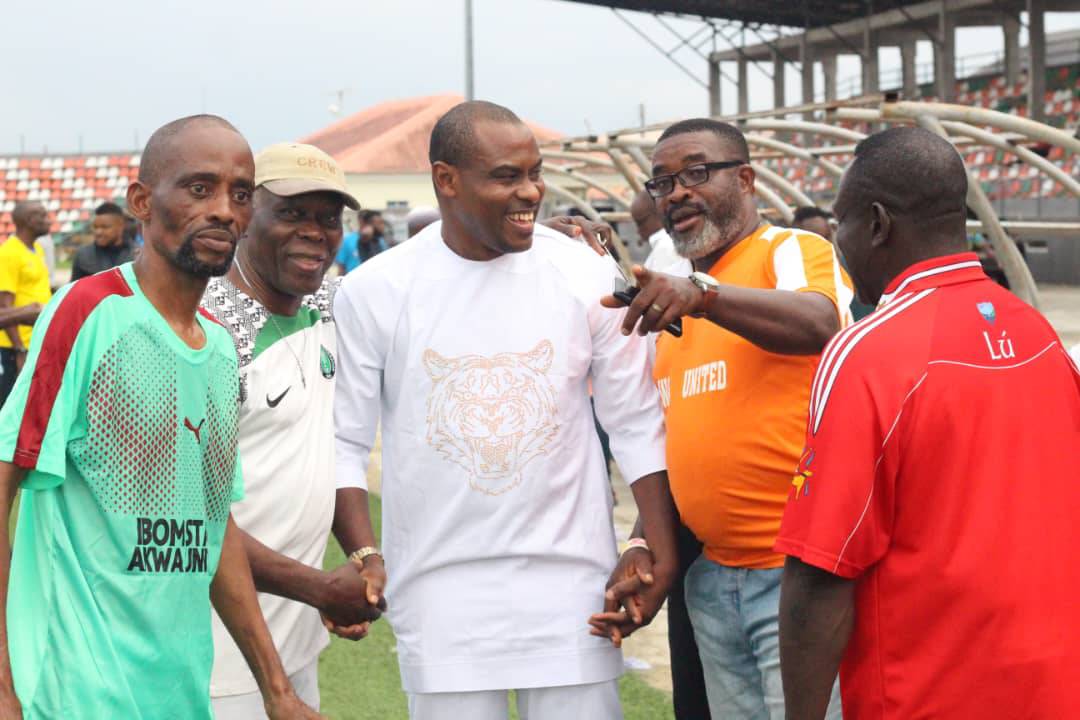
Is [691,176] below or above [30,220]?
below

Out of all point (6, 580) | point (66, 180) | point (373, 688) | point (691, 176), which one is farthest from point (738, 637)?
point (66, 180)

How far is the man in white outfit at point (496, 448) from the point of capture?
302 cm

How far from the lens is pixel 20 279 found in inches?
383

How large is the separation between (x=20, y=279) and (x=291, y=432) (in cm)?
730

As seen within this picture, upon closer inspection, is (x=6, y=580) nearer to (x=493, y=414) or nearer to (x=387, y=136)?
(x=493, y=414)

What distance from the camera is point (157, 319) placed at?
8.34 ft

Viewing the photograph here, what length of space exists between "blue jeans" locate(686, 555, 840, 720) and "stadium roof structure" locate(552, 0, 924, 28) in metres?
31.7

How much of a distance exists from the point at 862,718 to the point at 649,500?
87cm

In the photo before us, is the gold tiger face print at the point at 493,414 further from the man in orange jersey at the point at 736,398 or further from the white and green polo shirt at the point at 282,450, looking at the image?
the white and green polo shirt at the point at 282,450

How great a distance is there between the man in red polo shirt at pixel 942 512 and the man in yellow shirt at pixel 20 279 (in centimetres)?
837

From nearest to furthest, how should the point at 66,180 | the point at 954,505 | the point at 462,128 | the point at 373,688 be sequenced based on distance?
the point at 954,505 < the point at 462,128 < the point at 373,688 < the point at 66,180

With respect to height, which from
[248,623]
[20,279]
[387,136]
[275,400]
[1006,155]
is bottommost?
[248,623]

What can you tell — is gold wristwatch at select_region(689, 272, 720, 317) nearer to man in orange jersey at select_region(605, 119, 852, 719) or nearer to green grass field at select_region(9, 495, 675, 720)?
man in orange jersey at select_region(605, 119, 852, 719)

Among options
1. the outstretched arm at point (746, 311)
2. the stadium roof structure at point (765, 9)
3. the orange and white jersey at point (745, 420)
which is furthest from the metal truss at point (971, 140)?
the stadium roof structure at point (765, 9)
